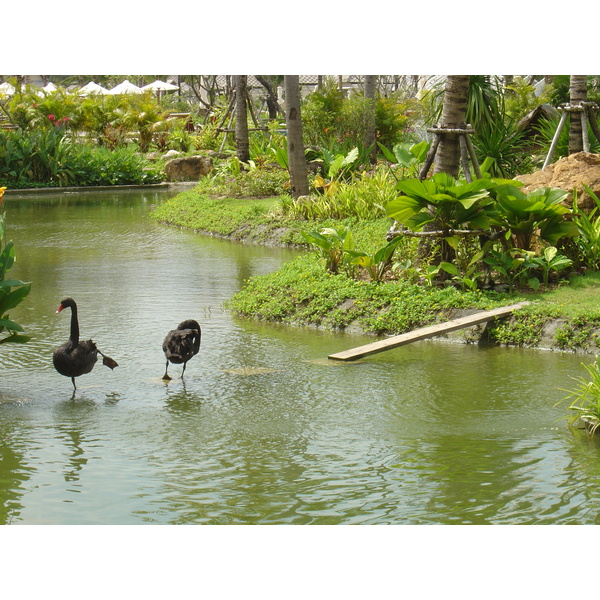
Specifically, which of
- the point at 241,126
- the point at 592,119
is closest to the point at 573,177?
the point at 592,119

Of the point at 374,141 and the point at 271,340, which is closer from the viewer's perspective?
the point at 271,340

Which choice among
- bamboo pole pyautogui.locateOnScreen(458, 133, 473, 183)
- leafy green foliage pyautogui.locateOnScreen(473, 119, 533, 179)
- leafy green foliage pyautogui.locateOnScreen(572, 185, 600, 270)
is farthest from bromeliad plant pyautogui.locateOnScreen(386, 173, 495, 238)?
leafy green foliage pyautogui.locateOnScreen(473, 119, 533, 179)

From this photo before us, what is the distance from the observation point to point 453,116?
1016 cm

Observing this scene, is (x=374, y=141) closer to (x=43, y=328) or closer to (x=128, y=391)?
(x=43, y=328)

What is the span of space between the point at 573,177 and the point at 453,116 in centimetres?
198

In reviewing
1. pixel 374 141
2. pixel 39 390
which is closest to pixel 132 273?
pixel 39 390

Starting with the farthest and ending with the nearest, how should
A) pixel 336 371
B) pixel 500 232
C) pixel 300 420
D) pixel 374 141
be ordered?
pixel 374 141 → pixel 500 232 → pixel 336 371 → pixel 300 420

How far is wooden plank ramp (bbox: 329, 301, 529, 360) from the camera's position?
27.0ft

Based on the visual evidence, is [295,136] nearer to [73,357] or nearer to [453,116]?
[453,116]

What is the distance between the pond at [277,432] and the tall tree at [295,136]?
6.96m

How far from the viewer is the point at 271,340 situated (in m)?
9.18

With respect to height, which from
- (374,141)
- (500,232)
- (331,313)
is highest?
(374,141)

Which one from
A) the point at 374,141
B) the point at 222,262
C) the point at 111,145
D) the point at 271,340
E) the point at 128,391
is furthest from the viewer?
the point at 111,145

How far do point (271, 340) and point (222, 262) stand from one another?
5.17 m
